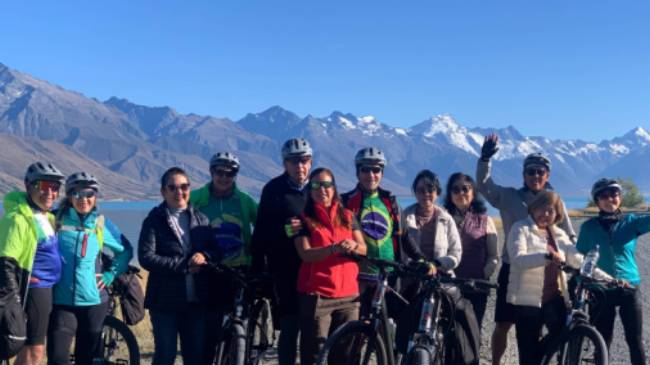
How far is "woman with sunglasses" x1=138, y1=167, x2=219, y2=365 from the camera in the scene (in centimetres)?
588

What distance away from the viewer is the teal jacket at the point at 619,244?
6.55 meters

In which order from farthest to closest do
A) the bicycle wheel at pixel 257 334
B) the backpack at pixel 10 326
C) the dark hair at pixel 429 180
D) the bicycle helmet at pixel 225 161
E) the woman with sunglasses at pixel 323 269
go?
the dark hair at pixel 429 180, the bicycle helmet at pixel 225 161, the bicycle wheel at pixel 257 334, the woman with sunglasses at pixel 323 269, the backpack at pixel 10 326

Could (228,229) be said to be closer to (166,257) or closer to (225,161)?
(225,161)

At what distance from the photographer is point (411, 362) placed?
16.9 feet

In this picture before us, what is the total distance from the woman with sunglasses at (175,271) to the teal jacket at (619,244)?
3944mm

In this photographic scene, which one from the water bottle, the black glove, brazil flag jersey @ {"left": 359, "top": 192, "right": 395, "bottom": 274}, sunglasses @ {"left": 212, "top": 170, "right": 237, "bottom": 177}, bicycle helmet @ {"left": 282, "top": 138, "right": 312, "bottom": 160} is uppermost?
the black glove

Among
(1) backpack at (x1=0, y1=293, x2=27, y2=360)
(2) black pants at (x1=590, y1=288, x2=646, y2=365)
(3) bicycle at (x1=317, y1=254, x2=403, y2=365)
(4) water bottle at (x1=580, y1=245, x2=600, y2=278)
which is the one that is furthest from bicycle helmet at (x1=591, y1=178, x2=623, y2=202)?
(1) backpack at (x1=0, y1=293, x2=27, y2=360)

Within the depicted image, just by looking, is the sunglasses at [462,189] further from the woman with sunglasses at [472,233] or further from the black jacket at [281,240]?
the black jacket at [281,240]

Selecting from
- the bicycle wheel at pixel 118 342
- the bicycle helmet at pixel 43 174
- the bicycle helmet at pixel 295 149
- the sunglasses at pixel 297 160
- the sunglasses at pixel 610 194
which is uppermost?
the bicycle helmet at pixel 295 149

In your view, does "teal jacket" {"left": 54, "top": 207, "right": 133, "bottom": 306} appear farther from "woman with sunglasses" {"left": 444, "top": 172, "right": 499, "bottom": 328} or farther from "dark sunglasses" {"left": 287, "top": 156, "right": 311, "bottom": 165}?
"woman with sunglasses" {"left": 444, "top": 172, "right": 499, "bottom": 328}

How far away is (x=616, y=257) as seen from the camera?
6.57m

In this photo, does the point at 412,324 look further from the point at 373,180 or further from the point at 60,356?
the point at 60,356

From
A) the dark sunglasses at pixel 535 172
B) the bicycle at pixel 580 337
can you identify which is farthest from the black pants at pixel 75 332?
the dark sunglasses at pixel 535 172

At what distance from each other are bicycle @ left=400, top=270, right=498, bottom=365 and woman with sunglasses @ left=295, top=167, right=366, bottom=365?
59 centimetres
